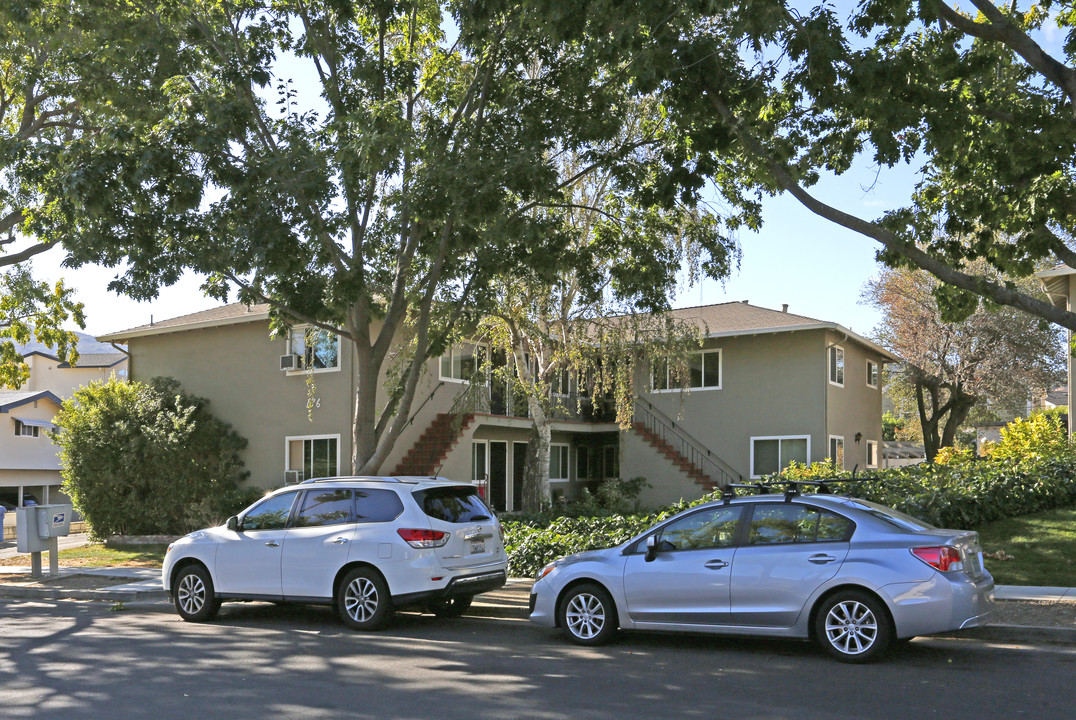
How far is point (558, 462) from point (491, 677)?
879 inches

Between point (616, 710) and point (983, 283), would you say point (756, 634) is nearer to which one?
point (616, 710)

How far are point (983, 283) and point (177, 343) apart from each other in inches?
870

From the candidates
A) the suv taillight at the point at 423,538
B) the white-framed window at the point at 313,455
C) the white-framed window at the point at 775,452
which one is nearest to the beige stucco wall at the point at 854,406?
the white-framed window at the point at 775,452

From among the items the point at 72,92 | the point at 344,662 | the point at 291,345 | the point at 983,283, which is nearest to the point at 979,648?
the point at 983,283

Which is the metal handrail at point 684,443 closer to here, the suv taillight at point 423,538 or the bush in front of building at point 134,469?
the bush in front of building at point 134,469

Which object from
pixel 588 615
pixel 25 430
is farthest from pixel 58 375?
pixel 588 615

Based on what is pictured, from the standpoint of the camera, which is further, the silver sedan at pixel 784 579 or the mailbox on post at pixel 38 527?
the mailbox on post at pixel 38 527

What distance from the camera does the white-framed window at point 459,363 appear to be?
25.2 meters

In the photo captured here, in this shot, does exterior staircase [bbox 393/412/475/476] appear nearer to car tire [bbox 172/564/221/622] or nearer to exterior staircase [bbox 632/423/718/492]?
exterior staircase [bbox 632/423/718/492]

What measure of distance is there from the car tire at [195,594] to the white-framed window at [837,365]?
65.7 ft

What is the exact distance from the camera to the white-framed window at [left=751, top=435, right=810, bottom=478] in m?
27.1

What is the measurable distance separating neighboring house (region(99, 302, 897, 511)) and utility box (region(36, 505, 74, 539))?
767 cm

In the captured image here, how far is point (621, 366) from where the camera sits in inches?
784

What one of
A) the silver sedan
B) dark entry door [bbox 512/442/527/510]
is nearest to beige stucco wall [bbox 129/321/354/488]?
dark entry door [bbox 512/442/527/510]
